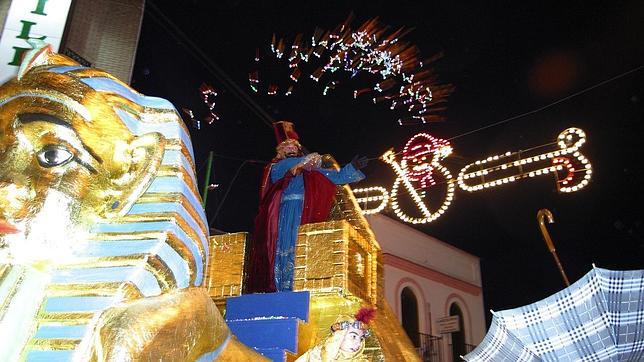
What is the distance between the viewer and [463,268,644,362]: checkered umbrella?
2.79m

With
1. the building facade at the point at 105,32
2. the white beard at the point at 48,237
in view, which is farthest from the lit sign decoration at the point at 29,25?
the white beard at the point at 48,237

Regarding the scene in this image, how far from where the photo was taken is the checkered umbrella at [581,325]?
9.16ft

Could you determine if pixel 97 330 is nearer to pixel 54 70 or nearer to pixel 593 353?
pixel 54 70

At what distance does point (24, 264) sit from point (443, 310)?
15578 millimetres


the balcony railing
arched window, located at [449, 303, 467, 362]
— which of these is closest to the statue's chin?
the balcony railing

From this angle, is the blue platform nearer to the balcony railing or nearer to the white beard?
the white beard

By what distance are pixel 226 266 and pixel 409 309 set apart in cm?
1205

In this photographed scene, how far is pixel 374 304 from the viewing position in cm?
396

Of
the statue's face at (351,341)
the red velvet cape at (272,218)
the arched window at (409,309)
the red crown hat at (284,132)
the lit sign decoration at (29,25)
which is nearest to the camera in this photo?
the statue's face at (351,341)

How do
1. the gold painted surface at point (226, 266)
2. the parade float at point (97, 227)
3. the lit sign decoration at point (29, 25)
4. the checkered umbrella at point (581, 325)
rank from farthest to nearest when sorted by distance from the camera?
the lit sign decoration at point (29, 25) < the gold painted surface at point (226, 266) < the checkered umbrella at point (581, 325) < the parade float at point (97, 227)

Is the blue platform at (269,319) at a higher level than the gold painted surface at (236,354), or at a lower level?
higher

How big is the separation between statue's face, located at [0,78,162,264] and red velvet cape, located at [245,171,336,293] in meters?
2.07

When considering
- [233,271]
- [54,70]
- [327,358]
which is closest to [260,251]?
[233,271]

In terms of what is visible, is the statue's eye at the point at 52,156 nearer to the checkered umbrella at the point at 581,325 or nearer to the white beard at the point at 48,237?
the white beard at the point at 48,237
